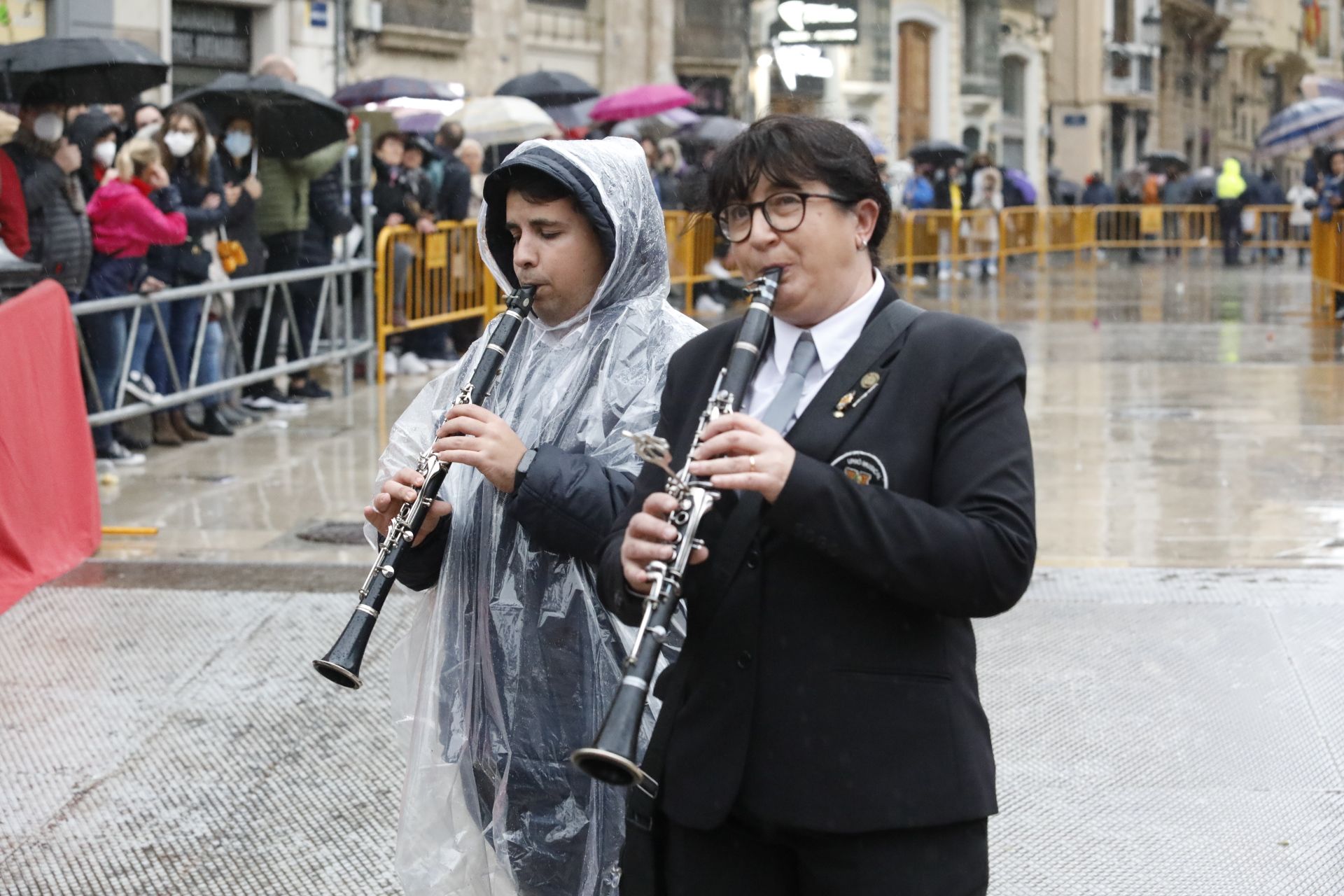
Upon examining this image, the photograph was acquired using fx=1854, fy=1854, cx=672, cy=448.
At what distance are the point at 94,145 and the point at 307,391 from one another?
2.72 meters

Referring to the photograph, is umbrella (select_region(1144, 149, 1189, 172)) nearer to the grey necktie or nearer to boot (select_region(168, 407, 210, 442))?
boot (select_region(168, 407, 210, 442))

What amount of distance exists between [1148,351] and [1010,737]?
10.7 metres

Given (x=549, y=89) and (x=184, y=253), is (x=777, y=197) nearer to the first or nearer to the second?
(x=184, y=253)

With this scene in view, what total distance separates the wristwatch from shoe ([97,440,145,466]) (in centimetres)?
692

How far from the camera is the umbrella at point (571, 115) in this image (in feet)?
64.5

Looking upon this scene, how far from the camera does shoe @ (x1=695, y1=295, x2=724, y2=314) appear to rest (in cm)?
1869

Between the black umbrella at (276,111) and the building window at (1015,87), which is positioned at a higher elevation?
the building window at (1015,87)

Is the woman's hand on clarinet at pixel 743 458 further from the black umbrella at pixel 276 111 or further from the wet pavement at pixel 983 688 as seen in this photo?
the black umbrella at pixel 276 111

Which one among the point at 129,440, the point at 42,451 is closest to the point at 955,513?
the point at 42,451

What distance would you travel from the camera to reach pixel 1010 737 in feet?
17.3

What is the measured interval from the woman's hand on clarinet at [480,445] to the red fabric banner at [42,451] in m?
4.06

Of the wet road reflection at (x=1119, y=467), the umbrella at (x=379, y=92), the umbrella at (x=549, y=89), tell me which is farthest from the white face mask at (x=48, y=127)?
the umbrella at (x=549, y=89)

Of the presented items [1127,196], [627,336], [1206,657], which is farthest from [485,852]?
[1127,196]

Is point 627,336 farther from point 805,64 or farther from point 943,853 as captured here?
point 805,64
